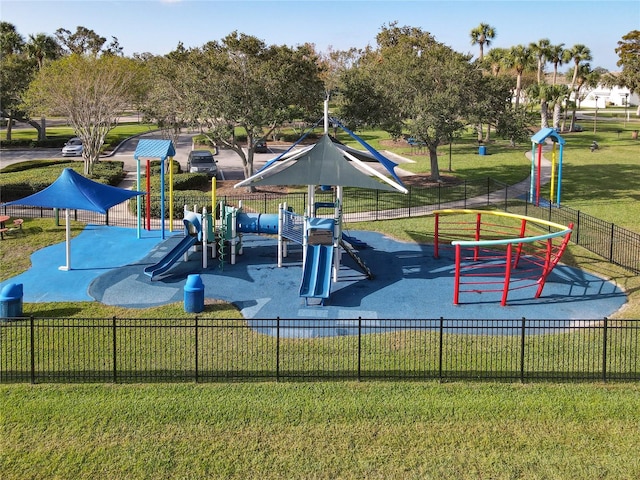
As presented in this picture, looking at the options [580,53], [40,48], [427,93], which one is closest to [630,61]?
[580,53]

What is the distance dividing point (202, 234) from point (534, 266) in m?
11.8

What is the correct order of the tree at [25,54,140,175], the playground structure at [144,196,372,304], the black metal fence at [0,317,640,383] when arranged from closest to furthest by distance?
the black metal fence at [0,317,640,383]
the playground structure at [144,196,372,304]
the tree at [25,54,140,175]

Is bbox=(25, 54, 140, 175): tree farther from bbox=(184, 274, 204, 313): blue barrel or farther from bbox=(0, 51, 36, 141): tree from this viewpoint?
bbox=(184, 274, 204, 313): blue barrel

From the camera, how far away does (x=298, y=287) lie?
21.5 meters

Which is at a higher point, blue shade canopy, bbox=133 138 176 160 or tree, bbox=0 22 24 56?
tree, bbox=0 22 24 56

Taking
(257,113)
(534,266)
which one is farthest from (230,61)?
(534,266)

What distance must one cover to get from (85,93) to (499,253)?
26.6 meters

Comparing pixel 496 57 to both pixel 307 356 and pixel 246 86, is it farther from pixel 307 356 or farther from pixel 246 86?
pixel 307 356

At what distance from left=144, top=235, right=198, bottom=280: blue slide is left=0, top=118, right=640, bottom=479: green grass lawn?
798 centimetres

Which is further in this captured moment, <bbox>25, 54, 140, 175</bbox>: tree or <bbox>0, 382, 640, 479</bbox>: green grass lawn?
<bbox>25, 54, 140, 175</bbox>: tree

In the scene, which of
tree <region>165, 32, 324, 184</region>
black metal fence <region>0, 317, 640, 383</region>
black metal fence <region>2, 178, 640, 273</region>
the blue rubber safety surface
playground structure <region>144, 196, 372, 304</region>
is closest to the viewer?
black metal fence <region>0, 317, 640, 383</region>

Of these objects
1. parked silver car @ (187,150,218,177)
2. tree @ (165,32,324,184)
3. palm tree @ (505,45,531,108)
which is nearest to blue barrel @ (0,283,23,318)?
tree @ (165,32,324,184)

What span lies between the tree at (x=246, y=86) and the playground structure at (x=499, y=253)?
10.7m

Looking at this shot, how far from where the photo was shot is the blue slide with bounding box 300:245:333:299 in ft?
65.8
